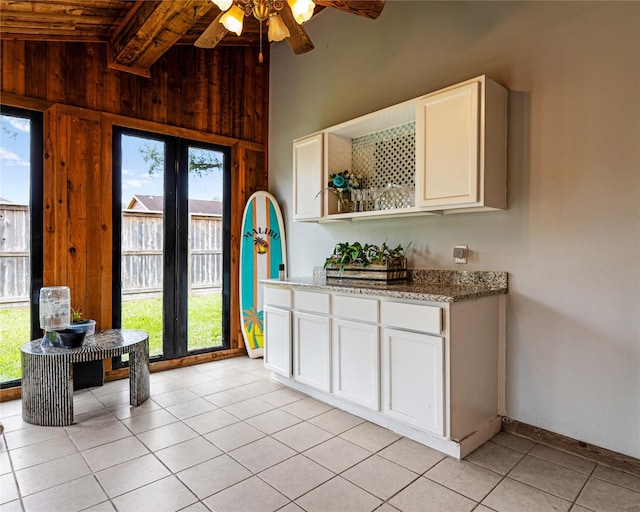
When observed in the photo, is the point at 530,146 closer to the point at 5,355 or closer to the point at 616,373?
the point at 616,373

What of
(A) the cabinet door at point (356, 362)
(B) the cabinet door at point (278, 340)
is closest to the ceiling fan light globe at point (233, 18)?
(A) the cabinet door at point (356, 362)

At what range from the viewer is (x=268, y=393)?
10.5 ft

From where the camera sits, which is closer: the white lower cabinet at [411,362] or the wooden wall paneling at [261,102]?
the white lower cabinet at [411,362]

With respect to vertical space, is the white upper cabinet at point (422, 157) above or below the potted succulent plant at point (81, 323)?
above

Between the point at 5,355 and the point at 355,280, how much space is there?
284 centimetres

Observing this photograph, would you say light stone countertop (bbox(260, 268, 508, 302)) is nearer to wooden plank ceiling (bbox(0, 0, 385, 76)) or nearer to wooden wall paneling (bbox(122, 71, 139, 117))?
wooden plank ceiling (bbox(0, 0, 385, 76))

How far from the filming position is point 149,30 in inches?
116

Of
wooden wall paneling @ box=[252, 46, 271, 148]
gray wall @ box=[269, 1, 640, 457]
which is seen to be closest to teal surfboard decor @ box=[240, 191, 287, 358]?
wooden wall paneling @ box=[252, 46, 271, 148]

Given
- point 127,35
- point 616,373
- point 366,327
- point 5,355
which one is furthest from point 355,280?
point 5,355

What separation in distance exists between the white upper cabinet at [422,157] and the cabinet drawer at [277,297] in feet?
2.37

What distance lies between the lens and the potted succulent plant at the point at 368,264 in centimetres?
290

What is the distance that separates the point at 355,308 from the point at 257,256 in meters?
1.92

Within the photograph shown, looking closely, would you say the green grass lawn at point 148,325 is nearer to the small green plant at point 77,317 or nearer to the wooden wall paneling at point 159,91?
the small green plant at point 77,317

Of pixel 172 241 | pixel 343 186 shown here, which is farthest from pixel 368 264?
pixel 172 241
